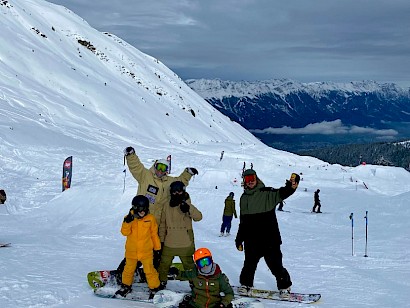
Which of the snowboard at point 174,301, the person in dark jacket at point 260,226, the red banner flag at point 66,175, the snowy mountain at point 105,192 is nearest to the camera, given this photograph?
the snowboard at point 174,301

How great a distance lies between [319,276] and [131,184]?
1370 centimetres

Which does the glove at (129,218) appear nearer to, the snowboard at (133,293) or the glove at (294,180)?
the snowboard at (133,293)

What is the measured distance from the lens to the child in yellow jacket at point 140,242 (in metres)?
6.35

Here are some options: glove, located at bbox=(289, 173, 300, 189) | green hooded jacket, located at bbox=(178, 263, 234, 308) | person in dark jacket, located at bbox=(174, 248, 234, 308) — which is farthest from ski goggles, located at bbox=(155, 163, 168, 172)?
glove, located at bbox=(289, 173, 300, 189)

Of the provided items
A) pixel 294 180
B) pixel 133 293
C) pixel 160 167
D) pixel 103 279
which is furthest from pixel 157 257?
pixel 294 180

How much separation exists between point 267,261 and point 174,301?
1.59 m

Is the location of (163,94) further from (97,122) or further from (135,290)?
(135,290)

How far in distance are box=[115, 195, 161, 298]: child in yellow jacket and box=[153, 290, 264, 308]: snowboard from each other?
0.36 m

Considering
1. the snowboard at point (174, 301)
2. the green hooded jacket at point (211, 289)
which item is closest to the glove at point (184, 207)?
the green hooded jacket at point (211, 289)

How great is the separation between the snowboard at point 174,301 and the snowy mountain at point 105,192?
0.43 meters

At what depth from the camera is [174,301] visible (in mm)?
6223

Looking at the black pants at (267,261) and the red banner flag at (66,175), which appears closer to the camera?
the black pants at (267,261)

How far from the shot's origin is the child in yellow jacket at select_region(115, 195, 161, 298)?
6.35 meters

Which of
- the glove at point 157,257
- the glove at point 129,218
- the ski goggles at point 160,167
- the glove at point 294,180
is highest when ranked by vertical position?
the ski goggles at point 160,167
